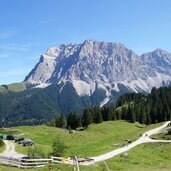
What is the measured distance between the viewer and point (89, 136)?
140m

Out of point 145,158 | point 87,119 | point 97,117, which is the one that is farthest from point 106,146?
point 97,117

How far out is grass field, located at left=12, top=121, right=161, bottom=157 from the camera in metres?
106

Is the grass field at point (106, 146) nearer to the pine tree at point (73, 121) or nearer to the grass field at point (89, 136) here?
the grass field at point (89, 136)

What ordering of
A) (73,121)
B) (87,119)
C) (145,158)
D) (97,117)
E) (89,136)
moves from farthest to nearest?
(73,121), (97,117), (87,119), (89,136), (145,158)

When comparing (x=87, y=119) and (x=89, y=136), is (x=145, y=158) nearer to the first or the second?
(x=89, y=136)

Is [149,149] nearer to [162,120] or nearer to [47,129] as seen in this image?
[47,129]

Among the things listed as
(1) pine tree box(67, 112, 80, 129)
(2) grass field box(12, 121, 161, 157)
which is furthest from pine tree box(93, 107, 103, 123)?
(2) grass field box(12, 121, 161, 157)

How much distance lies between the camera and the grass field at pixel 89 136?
106350 mm

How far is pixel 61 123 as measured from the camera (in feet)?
592

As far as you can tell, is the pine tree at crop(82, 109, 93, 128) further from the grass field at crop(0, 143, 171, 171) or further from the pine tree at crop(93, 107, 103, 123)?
the grass field at crop(0, 143, 171, 171)

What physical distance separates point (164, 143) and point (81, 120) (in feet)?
280

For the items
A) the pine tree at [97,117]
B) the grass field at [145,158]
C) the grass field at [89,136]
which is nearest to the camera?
the grass field at [145,158]

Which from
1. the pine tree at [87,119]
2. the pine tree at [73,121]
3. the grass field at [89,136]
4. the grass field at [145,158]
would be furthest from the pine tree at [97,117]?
the grass field at [145,158]

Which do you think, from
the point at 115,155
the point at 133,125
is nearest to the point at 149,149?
the point at 115,155
